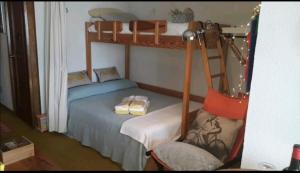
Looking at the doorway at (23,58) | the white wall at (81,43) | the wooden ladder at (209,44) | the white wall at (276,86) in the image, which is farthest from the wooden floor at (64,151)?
the white wall at (276,86)

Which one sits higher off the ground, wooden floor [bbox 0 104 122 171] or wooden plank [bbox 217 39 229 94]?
wooden plank [bbox 217 39 229 94]

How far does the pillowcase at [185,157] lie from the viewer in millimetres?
1661

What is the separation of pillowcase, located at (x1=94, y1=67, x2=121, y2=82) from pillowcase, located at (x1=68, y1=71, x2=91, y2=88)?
185 millimetres

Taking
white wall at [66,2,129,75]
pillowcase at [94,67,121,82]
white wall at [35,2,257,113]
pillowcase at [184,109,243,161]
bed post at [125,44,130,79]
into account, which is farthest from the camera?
bed post at [125,44,130,79]

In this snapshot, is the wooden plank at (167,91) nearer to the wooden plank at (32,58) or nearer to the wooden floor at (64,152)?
the wooden floor at (64,152)

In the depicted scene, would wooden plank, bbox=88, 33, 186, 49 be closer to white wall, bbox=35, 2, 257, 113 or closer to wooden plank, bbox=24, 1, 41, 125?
white wall, bbox=35, 2, 257, 113

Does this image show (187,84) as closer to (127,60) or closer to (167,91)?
(167,91)

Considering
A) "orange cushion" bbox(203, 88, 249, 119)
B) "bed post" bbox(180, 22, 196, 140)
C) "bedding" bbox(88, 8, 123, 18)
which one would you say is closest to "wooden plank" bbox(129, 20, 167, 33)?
"bed post" bbox(180, 22, 196, 140)

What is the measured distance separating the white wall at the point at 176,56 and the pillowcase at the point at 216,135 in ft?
3.38

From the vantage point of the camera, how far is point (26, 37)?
9.16 ft

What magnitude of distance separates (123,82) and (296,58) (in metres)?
2.93

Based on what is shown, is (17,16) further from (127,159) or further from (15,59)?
(127,159)

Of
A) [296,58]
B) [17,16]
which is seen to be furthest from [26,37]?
[296,58]

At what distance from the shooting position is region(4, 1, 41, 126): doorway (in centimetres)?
277
